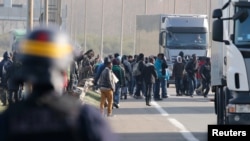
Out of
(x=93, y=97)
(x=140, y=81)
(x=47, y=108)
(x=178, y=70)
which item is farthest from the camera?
(x=178, y=70)

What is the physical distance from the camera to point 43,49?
144 inches

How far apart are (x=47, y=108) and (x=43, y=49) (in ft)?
0.84

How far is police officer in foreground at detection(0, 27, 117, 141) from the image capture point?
360 centimetres

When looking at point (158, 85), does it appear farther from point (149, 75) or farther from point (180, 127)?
point (180, 127)

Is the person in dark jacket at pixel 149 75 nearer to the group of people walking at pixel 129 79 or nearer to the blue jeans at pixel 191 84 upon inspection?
the group of people walking at pixel 129 79

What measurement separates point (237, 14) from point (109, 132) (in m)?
10.9

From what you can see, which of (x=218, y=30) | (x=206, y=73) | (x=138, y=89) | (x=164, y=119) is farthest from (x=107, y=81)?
(x=206, y=73)

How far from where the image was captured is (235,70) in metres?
14.4

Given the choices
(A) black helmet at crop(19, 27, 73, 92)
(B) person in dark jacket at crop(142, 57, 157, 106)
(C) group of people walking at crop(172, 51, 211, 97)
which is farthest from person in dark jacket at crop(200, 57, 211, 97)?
(A) black helmet at crop(19, 27, 73, 92)

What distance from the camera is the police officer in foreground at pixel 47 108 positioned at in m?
3.60

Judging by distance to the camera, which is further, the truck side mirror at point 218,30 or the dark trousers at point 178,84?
the dark trousers at point 178,84

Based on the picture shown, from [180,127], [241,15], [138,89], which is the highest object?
[241,15]

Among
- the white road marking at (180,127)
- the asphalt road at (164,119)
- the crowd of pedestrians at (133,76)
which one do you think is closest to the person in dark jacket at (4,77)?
the crowd of pedestrians at (133,76)

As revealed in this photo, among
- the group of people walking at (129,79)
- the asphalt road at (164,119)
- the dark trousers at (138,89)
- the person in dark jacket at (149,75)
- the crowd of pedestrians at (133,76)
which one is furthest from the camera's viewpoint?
the dark trousers at (138,89)
